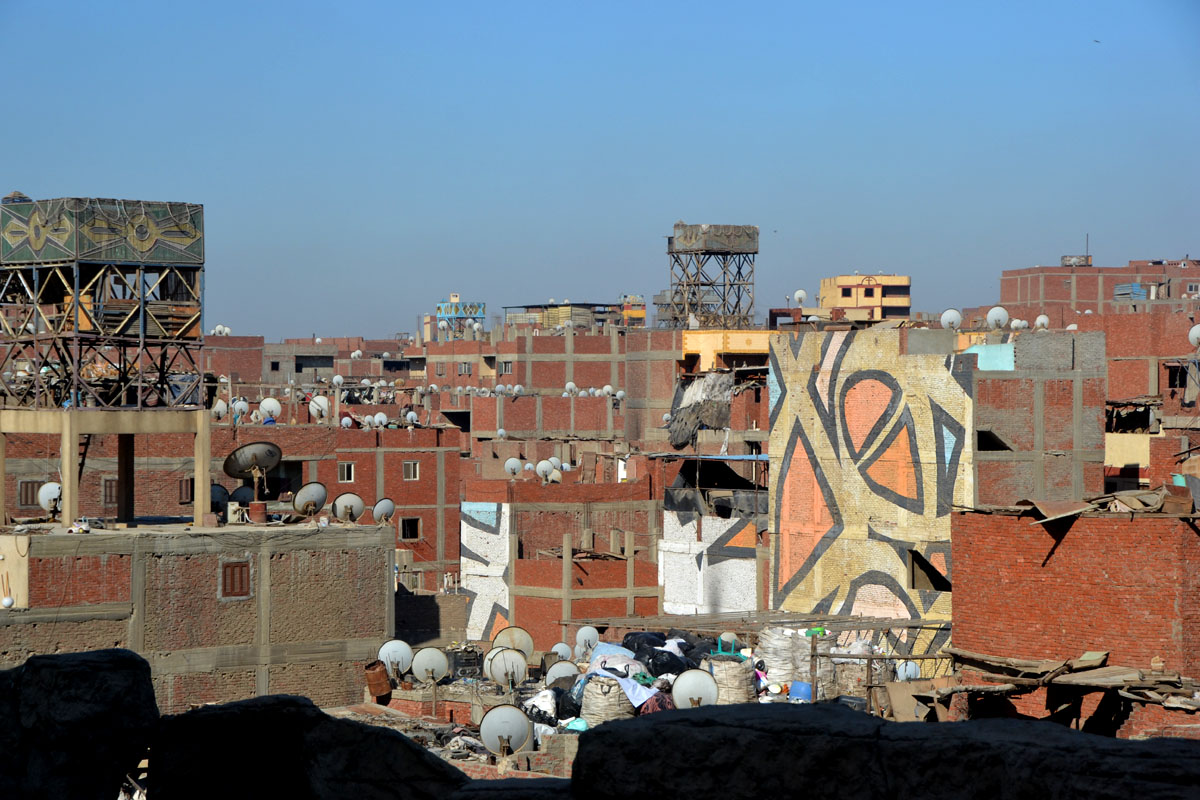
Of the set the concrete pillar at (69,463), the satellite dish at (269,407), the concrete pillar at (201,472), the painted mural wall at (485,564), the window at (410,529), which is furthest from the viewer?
the window at (410,529)

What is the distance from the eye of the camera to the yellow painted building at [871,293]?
105312 millimetres

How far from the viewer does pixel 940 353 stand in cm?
3681

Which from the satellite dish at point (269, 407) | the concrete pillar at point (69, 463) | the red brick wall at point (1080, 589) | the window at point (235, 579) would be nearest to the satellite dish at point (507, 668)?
the window at point (235, 579)

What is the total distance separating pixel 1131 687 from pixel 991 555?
14.3 ft

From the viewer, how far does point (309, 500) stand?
3294 centimetres

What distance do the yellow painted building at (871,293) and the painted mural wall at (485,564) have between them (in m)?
58.3

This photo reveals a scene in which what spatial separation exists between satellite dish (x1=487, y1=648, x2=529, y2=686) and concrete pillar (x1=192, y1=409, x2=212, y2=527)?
6707mm

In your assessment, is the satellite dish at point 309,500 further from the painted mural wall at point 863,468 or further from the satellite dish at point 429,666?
the painted mural wall at point 863,468

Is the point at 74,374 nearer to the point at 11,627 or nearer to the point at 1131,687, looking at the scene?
the point at 11,627

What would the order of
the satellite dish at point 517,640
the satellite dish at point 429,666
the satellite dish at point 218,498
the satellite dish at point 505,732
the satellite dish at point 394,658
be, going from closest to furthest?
the satellite dish at point 505,732 → the satellite dish at point 429,666 → the satellite dish at point 394,658 → the satellite dish at point 218,498 → the satellite dish at point 517,640

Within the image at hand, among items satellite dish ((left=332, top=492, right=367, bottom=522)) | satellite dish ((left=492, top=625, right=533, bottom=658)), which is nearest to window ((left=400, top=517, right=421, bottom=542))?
satellite dish ((left=332, top=492, right=367, bottom=522))

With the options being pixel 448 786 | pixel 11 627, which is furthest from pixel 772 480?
pixel 448 786

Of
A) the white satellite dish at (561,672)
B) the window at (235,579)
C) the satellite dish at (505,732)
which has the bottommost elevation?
the white satellite dish at (561,672)

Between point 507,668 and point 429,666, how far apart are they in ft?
6.33
